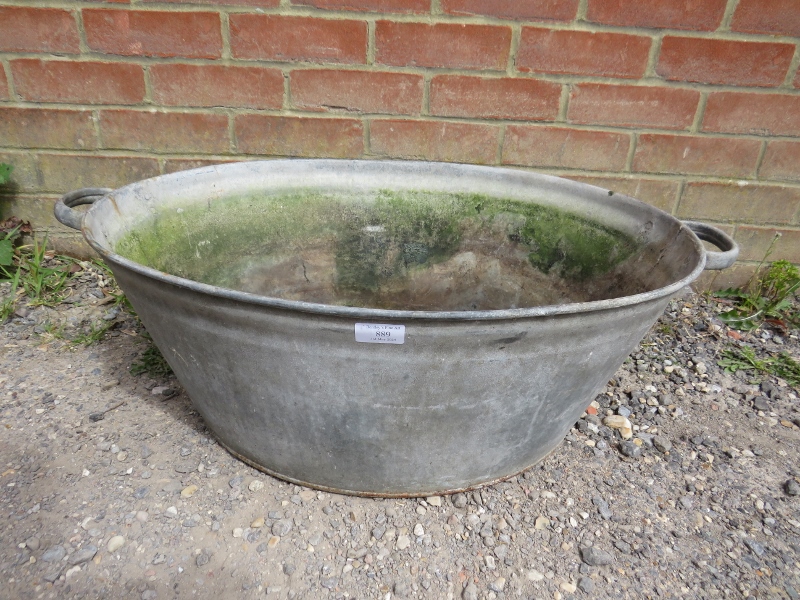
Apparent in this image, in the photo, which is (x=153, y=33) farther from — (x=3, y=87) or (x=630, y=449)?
(x=630, y=449)

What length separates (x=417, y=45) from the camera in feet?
6.35

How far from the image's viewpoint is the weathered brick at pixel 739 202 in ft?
7.18

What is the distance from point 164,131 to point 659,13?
5.73 ft

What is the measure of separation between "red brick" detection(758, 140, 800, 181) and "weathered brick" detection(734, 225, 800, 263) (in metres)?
0.20

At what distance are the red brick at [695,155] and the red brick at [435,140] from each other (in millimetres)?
559

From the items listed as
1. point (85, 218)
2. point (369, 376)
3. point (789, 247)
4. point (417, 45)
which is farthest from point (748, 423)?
point (85, 218)

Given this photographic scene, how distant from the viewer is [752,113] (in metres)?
2.06

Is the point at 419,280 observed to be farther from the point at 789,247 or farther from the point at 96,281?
the point at 789,247

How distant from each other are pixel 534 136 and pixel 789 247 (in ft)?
3.77

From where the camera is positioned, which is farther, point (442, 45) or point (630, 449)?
point (442, 45)

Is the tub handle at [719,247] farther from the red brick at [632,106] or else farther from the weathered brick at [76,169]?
the weathered brick at [76,169]

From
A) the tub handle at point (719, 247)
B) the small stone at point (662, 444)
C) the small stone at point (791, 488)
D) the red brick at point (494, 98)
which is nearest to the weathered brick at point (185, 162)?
the red brick at point (494, 98)

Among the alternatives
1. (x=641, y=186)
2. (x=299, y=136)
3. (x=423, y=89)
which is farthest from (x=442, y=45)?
(x=641, y=186)

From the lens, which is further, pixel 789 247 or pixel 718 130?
pixel 789 247
